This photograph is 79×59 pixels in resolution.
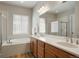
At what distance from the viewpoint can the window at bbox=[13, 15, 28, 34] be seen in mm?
5422

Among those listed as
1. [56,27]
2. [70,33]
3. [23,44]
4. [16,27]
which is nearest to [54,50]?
[70,33]

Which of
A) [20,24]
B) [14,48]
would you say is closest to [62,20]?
[14,48]

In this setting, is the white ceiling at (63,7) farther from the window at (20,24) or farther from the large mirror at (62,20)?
the window at (20,24)

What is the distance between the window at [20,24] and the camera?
542cm

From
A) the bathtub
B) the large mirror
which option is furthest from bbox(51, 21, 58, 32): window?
the bathtub

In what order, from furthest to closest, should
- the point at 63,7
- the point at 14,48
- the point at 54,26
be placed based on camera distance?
1. the point at 14,48
2. the point at 54,26
3. the point at 63,7

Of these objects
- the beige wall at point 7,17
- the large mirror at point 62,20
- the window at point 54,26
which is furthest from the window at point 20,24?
the window at point 54,26

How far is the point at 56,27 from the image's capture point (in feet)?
9.15

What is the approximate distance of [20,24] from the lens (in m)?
5.67

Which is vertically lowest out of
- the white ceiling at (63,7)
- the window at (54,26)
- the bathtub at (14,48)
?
the bathtub at (14,48)

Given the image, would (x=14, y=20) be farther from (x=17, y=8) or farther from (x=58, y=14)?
(x=58, y=14)

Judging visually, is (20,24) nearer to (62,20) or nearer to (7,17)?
(7,17)

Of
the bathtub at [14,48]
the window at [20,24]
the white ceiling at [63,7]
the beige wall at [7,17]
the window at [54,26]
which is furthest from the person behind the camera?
the window at [20,24]

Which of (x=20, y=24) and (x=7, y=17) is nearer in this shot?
(x=7, y=17)
